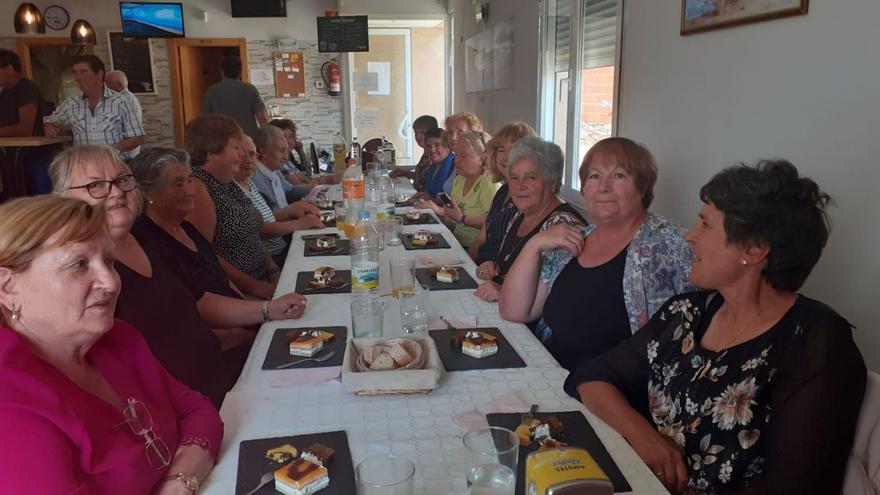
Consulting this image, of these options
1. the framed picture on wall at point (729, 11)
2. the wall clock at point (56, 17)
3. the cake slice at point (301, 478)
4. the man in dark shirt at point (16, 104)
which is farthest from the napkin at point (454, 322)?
the wall clock at point (56, 17)

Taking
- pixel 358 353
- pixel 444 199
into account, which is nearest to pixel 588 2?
pixel 444 199

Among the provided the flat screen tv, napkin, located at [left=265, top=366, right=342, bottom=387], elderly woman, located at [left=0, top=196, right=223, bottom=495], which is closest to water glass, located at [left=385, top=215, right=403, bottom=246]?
napkin, located at [left=265, top=366, right=342, bottom=387]

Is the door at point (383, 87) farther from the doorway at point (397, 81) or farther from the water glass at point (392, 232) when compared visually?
the water glass at point (392, 232)

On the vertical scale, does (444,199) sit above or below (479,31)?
below

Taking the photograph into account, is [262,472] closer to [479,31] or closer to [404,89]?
[479,31]

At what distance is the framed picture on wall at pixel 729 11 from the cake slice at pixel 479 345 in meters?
1.40

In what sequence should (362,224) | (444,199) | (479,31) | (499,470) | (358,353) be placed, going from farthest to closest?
(479,31) < (444,199) < (362,224) < (358,353) < (499,470)

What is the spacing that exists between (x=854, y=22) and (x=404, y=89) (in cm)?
728

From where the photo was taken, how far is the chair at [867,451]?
1.15m

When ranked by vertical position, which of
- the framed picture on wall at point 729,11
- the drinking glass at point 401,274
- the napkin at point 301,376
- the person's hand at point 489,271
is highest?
the framed picture on wall at point 729,11

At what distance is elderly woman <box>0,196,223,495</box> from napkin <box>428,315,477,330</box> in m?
0.77

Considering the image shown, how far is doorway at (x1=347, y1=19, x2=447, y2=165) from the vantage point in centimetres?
839

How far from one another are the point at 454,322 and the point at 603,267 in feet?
1.57

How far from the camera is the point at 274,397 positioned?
1443 millimetres
